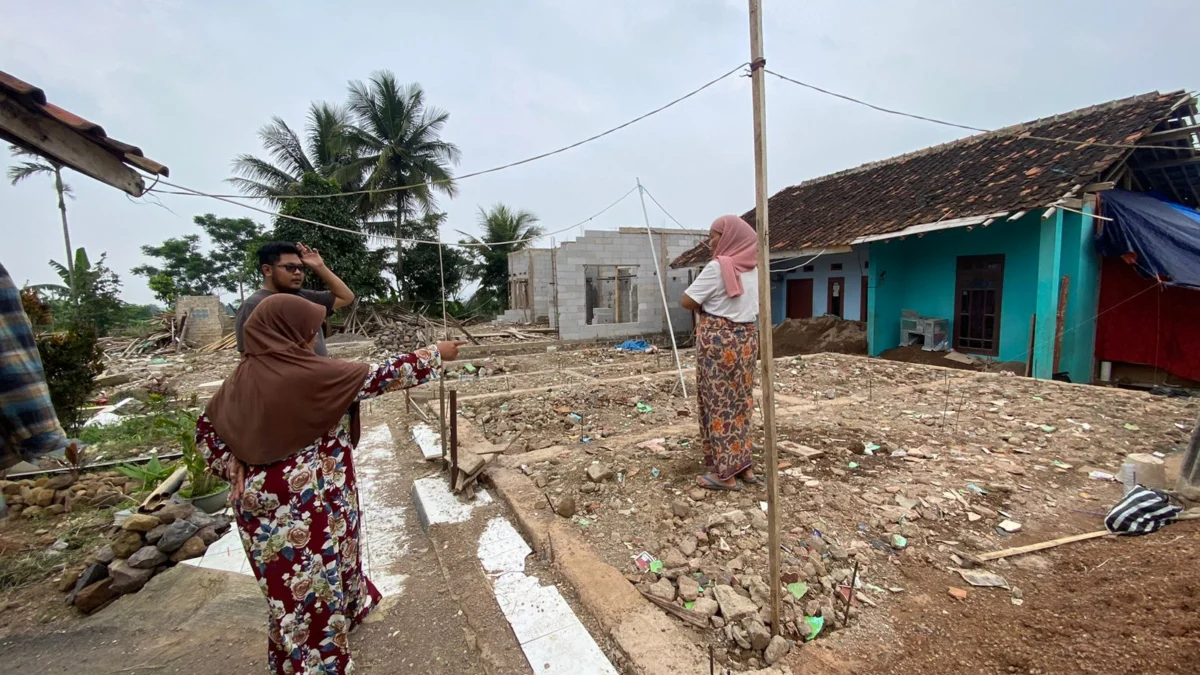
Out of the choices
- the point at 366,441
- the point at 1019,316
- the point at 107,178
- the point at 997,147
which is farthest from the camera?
the point at 997,147

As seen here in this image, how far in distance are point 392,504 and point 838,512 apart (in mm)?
2906

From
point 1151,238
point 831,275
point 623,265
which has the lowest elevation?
point 831,275

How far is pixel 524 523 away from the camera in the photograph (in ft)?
9.49

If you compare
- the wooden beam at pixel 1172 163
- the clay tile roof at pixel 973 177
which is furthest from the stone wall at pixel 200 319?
the wooden beam at pixel 1172 163

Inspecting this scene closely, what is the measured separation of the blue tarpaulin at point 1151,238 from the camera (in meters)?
6.52

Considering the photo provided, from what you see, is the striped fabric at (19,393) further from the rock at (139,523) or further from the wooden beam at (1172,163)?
the wooden beam at (1172,163)

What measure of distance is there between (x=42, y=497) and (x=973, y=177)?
1229 cm

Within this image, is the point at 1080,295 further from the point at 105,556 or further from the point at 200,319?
the point at 200,319

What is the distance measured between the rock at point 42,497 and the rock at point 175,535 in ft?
5.29

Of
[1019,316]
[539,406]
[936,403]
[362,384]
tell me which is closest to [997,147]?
[1019,316]

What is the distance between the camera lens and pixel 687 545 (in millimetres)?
2496

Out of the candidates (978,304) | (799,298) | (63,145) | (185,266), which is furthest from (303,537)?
(185,266)

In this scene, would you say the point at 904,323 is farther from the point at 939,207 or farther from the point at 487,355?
the point at 487,355

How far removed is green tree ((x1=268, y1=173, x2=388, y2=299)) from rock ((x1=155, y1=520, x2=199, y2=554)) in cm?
1285
